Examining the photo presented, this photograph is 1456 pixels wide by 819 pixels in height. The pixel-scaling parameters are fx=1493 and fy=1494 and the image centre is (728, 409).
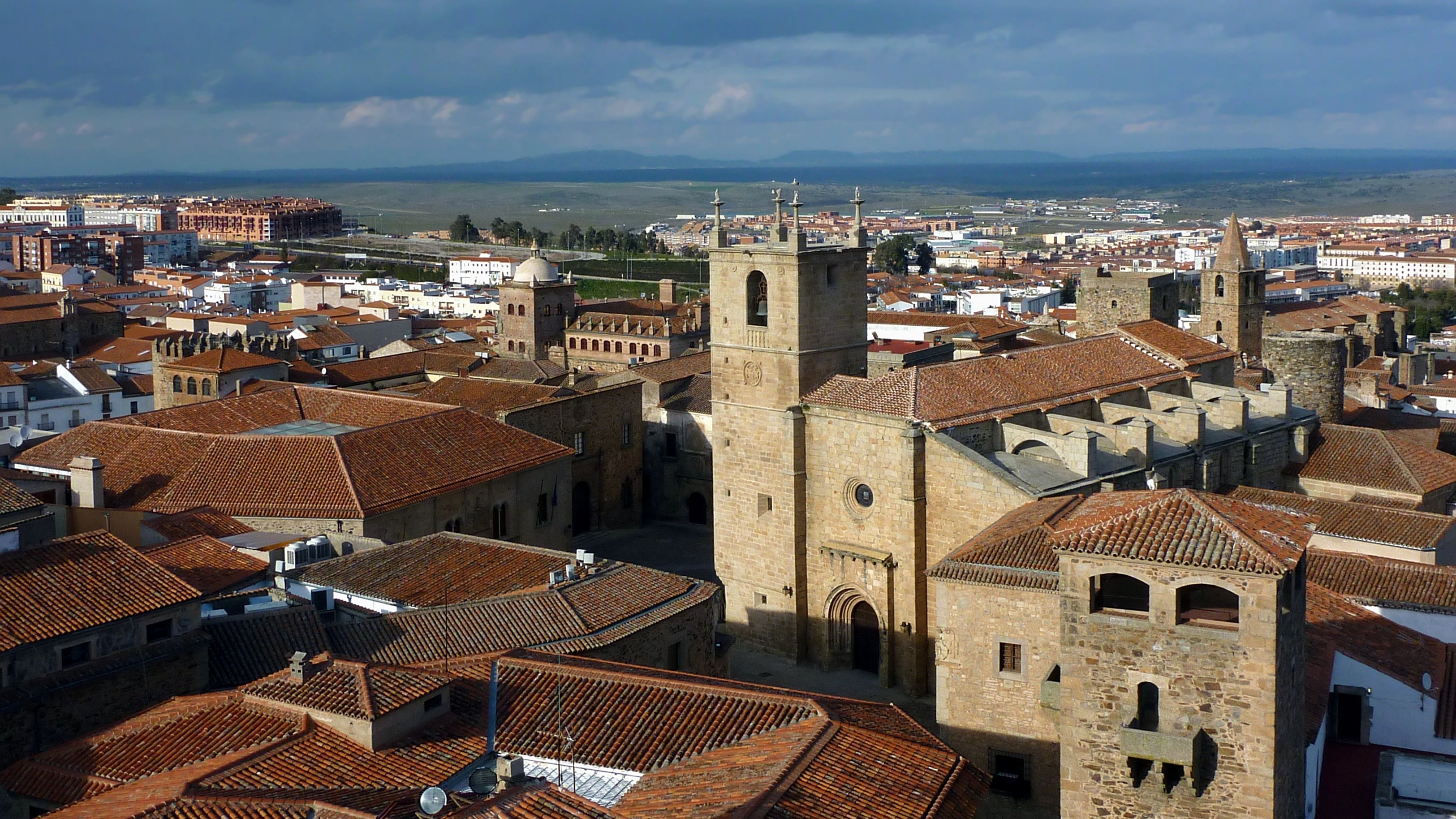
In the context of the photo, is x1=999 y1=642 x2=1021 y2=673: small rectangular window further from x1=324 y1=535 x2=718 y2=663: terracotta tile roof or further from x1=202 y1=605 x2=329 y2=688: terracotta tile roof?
x1=202 y1=605 x2=329 y2=688: terracotta tile roof

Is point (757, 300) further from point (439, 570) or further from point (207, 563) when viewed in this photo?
point (207, 563)

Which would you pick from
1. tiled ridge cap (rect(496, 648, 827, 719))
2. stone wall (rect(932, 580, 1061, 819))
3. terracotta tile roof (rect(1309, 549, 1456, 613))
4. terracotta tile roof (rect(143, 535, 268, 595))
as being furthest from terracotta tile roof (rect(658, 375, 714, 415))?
tiled ridge cap (rect(496, 648, 827, 719))

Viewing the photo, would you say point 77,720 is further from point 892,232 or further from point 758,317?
point 892,232

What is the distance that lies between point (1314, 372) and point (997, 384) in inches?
516

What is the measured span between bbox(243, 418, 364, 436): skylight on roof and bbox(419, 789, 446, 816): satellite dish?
59.6ft

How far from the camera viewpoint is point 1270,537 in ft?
46.4

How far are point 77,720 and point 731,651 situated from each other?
14.3 meters

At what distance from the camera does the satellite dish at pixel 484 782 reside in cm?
1409

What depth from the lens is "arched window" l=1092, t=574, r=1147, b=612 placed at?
14.9m

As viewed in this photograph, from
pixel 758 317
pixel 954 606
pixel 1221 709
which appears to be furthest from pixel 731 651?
pixel 1221 709

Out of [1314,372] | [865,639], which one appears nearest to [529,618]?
[865,639]

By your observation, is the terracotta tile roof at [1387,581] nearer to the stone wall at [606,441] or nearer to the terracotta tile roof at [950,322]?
the stone wall at [606,441]

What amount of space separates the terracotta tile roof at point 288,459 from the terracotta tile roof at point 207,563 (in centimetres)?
402

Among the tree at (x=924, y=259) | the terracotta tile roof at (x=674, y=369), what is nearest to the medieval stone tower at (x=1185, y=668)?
the terracotta tile roof at (x=674, y=369)
